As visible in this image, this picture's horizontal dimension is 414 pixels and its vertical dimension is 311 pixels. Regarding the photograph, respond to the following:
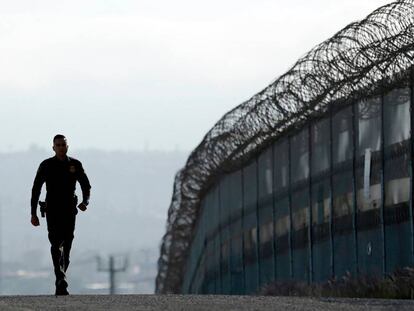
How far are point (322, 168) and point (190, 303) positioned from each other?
14.6 m

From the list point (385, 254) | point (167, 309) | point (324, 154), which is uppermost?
point (324, 154)

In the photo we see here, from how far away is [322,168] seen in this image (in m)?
32.1

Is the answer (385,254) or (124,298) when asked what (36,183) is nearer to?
(124,298)

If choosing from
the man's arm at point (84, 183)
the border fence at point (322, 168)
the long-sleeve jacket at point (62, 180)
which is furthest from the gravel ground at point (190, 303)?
the border fence at point (322, 168)

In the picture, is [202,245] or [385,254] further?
[202,245]

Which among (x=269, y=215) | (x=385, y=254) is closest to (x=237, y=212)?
(x=269, y=215)

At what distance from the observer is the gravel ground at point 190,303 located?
666 inches

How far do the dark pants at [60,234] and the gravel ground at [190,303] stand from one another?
110 cm

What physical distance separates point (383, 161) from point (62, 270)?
8197 millimetres

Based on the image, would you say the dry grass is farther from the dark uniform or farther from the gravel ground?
the dark uniform

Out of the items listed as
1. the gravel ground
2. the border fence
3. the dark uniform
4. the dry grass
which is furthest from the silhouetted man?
the border fence

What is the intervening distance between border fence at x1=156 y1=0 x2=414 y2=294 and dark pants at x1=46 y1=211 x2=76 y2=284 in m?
6.28

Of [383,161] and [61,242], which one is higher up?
[383,161]

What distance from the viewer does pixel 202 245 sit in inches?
1975
